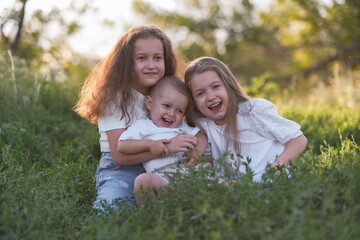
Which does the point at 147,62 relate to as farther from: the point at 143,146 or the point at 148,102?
the point at 143,146

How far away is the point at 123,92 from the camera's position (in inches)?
130

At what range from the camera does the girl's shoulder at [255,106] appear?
313cm

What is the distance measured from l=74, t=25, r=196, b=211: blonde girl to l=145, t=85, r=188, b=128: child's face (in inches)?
8.3

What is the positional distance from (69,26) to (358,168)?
956 cm

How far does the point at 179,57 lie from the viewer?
3.71m

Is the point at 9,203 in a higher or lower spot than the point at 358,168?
lower

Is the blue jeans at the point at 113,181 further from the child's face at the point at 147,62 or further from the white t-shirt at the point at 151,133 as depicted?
the child's face at the point at 147,62

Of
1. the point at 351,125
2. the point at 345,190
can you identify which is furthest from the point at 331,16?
the point at 345,190

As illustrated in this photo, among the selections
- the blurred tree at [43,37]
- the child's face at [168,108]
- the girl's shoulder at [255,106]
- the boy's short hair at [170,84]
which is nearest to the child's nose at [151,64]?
the boy's short hair at [170,84]

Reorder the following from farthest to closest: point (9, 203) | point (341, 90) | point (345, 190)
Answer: point (341, 90) < point (9, 203) < point (345, 190)

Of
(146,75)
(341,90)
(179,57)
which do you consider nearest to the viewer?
(146,75)

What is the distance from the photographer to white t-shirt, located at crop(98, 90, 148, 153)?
323 cm

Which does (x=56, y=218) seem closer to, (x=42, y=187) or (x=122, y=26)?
(x=42, y=187)

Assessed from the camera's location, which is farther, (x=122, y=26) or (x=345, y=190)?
(x=122, y=26)
